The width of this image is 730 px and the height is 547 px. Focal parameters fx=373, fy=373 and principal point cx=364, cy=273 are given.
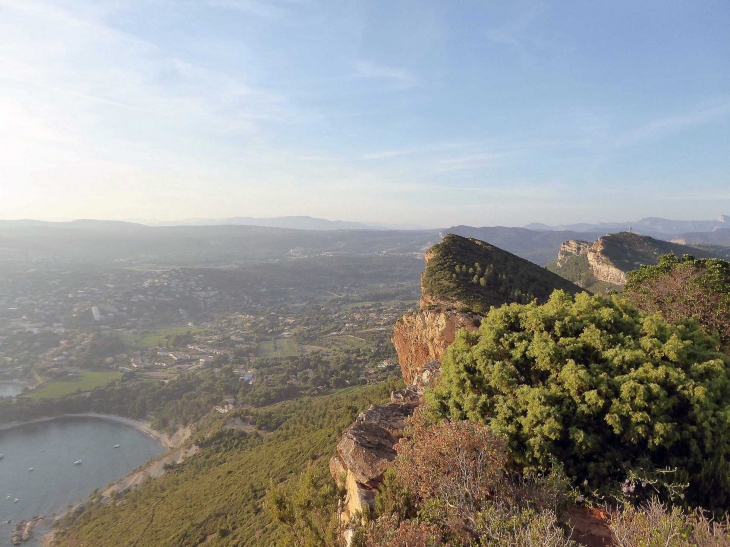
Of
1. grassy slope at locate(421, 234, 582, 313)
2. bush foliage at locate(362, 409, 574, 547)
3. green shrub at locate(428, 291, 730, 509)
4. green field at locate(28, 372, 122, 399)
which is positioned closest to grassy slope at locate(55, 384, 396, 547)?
bush foliage at locate(362, 409, 574, 547)

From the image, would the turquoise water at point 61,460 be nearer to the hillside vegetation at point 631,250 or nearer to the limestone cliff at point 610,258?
the limestone cliff at point 610,258

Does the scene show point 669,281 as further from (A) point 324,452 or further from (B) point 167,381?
(B) point 167,381

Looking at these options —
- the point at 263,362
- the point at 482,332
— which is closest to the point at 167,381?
the point at 263,362

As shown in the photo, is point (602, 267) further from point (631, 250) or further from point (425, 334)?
point (425, 334)

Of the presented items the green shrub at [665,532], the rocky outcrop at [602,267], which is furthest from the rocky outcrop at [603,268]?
the green shrub at [665,532]

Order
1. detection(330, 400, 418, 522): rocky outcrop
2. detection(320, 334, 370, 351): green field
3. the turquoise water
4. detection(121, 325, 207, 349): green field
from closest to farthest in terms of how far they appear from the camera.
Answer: detection(330, 400, 418, 522): rocky outcrop, the turquoise water, detection(320, 334, 370, 351): green field, detection(121, 325, 207, 349): green field

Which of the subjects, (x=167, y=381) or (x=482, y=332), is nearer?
(x=482, y=332)

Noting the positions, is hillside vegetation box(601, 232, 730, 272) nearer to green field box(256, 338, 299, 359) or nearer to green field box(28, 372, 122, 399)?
green field box(256, 338, 299, 359)
